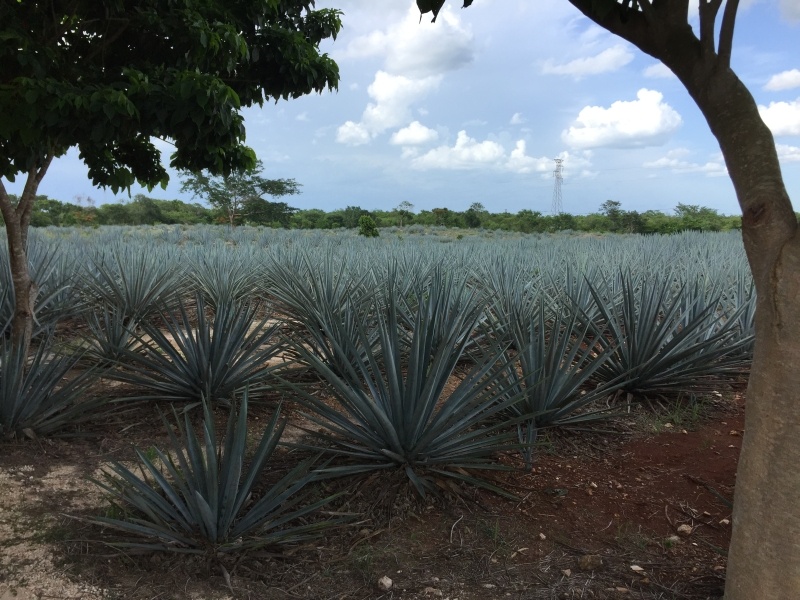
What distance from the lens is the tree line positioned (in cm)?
4206

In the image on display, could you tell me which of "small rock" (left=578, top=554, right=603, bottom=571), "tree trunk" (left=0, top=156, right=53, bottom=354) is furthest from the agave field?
"small rock" (left=578, top=554, right=603, bottom=571)

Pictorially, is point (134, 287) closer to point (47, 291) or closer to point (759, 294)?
point (47, 291)

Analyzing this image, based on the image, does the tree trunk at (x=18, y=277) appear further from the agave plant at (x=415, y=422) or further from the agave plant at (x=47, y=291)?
the agave plant at (x=415, y=422)

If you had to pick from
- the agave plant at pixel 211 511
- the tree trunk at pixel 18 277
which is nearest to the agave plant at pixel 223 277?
the tree trunk at pixel 18 277

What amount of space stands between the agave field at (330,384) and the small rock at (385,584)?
0.39 m

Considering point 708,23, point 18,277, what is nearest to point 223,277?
point 18,277

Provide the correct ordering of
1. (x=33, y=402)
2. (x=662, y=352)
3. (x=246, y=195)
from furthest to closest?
(x=246, y=195) < (x=662, y=352) < (x=33, y=402)

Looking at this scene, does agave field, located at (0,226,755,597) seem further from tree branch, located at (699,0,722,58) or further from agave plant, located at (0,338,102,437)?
tree branch, located at (699,0,722,58)

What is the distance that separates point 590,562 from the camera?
266 cm

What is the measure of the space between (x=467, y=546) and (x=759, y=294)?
153cm

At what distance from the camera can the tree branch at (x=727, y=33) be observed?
221 centimetres

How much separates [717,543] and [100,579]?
2615 millimetres

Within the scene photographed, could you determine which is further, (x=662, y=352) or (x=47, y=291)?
(x=47, y=291)

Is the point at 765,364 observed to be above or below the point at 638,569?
above
